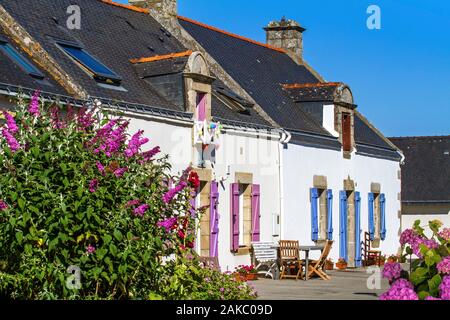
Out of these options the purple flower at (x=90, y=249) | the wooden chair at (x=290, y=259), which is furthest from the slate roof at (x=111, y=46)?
the purple flower at (x=90, y=249)

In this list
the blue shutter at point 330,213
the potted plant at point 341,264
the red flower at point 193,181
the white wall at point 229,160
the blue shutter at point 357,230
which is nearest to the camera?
the red flower at point 193,181

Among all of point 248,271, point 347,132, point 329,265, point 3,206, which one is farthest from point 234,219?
point 3,206

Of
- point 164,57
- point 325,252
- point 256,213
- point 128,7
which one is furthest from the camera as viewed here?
point 128,7

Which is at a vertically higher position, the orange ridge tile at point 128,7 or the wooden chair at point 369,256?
the orange ridge tile at point 128,7

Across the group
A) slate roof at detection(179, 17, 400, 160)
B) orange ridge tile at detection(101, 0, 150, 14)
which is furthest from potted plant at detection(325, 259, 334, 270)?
orange ridge tile at detection(101, 0, 150, 14)

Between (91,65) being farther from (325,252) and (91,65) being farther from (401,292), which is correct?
(401,292)

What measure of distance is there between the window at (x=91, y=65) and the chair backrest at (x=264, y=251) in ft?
16.9

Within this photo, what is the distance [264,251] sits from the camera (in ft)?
76.0

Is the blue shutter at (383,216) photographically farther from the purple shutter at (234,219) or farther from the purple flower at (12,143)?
the purple flower at (12,143)

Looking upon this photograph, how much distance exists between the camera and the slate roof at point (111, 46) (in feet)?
62.2

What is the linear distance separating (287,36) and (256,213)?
11.2 metres

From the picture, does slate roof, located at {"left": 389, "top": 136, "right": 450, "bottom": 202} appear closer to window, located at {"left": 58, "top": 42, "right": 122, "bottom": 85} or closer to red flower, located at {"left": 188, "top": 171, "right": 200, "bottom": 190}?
window, located at {"left": 58, "top": 42, "right": 122, "bottom": 85}
